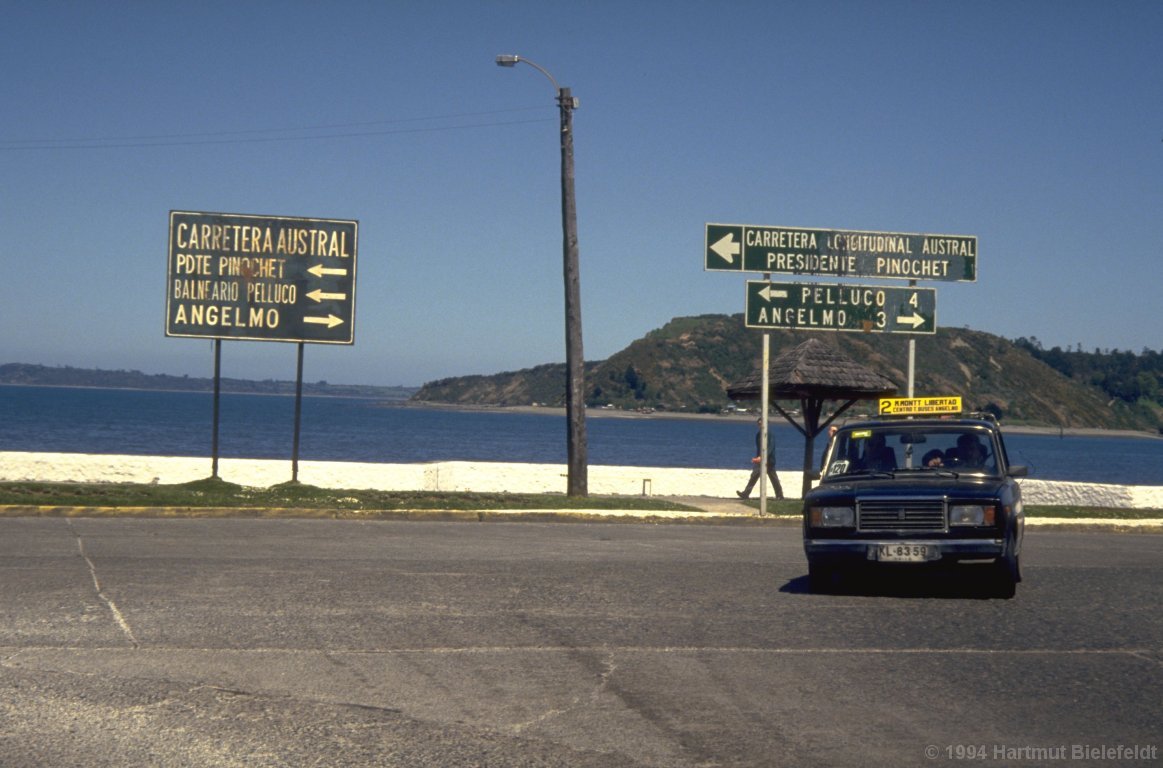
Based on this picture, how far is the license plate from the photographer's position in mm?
11000

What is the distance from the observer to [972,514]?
36.2ft

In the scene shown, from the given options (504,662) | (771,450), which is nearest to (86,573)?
(504,662)

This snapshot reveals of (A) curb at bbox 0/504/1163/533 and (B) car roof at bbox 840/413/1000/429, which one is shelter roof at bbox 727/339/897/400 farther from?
(B) car roof at bbox 840/413/1000/429

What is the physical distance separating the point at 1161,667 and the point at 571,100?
1816 centimetres

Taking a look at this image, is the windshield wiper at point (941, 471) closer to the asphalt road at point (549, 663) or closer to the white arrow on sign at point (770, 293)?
the asphalt road at point (549, 663)

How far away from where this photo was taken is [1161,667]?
8281mm

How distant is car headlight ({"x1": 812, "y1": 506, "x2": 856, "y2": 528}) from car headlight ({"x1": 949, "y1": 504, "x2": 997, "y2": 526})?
87 centimetres

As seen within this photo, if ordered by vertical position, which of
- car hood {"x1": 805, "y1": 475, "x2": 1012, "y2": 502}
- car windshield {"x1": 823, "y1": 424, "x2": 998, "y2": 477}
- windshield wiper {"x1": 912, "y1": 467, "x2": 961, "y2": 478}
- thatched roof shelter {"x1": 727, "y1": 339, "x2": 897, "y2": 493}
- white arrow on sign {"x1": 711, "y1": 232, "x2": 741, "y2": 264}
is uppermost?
white arrow on sign {"x1": 711, "y1": 232, "x2": 741, "y2": 264}

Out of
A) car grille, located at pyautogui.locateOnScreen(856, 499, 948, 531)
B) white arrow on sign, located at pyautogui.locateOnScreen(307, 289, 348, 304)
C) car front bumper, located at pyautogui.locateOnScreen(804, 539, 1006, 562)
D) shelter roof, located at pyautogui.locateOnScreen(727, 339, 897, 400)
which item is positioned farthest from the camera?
shelter roof, located at pyautogui.locateOnScreen(727, 339, 897, 400)

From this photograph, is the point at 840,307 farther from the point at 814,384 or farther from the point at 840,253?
the point at 814,384

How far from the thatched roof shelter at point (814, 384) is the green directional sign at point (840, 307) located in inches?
183

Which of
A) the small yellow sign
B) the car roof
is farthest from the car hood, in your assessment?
the small yellow sign

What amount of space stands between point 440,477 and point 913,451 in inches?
773

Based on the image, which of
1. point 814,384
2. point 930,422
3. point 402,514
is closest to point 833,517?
point 930,422
